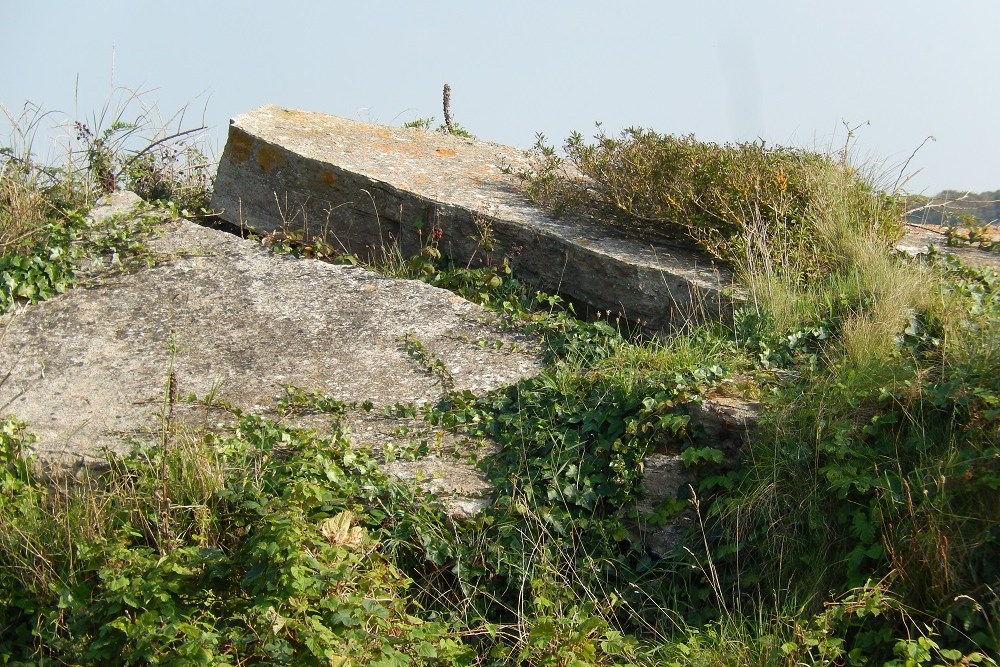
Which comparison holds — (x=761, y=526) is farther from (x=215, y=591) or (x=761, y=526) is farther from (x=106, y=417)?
(x=106, y=417)

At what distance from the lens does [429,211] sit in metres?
6.29

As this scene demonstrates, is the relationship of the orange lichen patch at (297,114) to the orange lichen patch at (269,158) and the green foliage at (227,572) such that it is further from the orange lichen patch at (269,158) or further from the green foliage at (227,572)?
the green foliage at (227,572)

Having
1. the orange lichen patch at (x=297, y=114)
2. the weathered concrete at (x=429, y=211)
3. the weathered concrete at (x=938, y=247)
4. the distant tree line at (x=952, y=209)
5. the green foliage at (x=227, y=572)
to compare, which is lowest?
the green foliage at (x=227, y=572)

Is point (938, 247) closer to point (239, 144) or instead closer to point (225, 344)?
point (225, 344)

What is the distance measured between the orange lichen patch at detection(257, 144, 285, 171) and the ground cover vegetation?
230cm

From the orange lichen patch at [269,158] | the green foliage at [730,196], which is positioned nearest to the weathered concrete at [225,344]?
the orange lichen patch at [269,158]

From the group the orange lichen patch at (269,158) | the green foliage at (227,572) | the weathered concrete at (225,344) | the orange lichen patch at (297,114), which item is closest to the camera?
the green foliage at (227,572)

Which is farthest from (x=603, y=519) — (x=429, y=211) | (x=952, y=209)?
(x=952, y=209)

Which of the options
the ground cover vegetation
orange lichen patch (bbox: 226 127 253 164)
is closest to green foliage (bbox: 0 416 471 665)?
the ground cover vegetation

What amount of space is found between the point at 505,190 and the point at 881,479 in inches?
143

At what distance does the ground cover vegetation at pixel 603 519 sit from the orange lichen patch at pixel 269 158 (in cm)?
230

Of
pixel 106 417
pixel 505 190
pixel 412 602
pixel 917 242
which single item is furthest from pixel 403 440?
pixel 917 242

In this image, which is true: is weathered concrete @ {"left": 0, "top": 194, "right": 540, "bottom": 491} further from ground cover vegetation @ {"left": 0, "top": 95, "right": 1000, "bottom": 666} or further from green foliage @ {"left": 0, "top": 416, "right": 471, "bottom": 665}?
green foliage @ {"left": 0, "top": 416, "right": 471, "bottom": 665}

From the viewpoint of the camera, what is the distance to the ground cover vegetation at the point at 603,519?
3.52m
